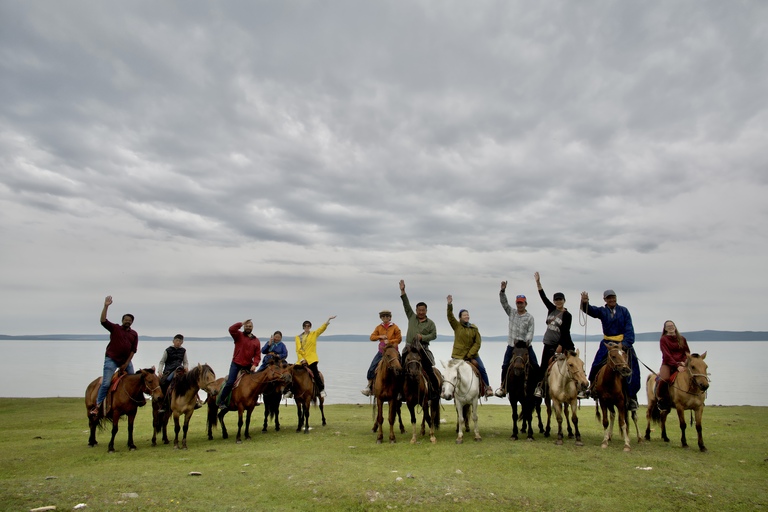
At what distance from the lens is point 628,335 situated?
39.3ft

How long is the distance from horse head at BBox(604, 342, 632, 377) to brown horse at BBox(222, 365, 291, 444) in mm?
8663

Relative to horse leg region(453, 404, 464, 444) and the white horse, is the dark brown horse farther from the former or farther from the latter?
horse leg region(453, 404, 464, 444)

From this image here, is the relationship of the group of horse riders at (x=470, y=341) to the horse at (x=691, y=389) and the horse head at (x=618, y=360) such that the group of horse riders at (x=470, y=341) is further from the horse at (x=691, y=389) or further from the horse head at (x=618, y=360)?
the horse head at (x=618, y=360)

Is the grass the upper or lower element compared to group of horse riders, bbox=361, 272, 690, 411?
lower

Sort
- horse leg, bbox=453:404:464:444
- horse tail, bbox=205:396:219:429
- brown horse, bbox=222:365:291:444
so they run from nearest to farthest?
horse leg, bbox=453:404:464:444 → brown horse, bbox=222:365:291:444 → horse tail, bbox=205:396:219:429

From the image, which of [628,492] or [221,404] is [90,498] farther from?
[628,492]

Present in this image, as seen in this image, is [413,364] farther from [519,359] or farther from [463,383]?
[519,359]

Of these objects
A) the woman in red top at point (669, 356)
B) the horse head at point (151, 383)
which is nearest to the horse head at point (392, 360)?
the horse head at point (151, 383)

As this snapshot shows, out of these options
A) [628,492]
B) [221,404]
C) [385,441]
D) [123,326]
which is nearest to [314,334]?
[221,404]

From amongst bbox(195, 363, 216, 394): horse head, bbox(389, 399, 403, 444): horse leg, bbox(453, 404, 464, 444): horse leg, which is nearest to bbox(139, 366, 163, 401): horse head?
bbox(195, 363, 216, 394): horse head

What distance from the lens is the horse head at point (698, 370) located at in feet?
36.1

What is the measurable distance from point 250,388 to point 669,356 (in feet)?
37.0

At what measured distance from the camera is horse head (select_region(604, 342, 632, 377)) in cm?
1079

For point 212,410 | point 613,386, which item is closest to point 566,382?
point 613,386
